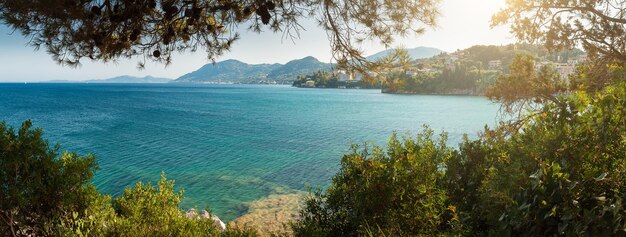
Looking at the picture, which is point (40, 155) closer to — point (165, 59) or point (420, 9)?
point (165, 59)

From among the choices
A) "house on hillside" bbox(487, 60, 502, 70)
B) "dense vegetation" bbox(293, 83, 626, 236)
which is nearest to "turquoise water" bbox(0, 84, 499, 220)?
"dense vegetation" bbox(293, 83, 626, 236)

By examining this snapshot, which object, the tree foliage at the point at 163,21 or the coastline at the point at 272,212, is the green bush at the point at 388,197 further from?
the coastline at the point at 272,212

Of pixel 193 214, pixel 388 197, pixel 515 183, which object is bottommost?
pixel 193 214

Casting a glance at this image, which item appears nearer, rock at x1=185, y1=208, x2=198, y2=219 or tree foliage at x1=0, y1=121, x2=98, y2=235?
tree foliage at x1=0, y1=121, x2=98, y2=235

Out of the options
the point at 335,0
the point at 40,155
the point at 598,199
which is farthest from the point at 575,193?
the point at 40,155

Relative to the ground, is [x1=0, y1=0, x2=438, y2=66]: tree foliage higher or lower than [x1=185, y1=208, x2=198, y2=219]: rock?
higher

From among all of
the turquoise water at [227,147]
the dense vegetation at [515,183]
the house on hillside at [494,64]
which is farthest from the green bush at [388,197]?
the house on hillside at [494,64]

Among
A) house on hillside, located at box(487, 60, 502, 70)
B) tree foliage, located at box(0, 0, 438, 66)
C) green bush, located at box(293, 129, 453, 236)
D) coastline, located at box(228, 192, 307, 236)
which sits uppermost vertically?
house on hillside, located at box(487, 60, 502, 70)

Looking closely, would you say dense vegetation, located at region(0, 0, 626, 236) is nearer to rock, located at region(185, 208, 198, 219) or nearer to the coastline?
rock, located at region(185, 208, 198, 219)

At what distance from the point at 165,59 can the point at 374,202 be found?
3963 mm

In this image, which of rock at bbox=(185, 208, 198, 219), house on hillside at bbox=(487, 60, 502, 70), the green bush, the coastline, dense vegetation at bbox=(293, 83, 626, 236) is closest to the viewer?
dense vegetation at bbox=(293, 83, 626, 236)

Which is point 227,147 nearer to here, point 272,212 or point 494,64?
point 272,212

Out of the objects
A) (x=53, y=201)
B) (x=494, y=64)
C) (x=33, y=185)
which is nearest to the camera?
(x=33, y=185)

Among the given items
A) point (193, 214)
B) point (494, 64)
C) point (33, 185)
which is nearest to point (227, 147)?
point (193, 214)
